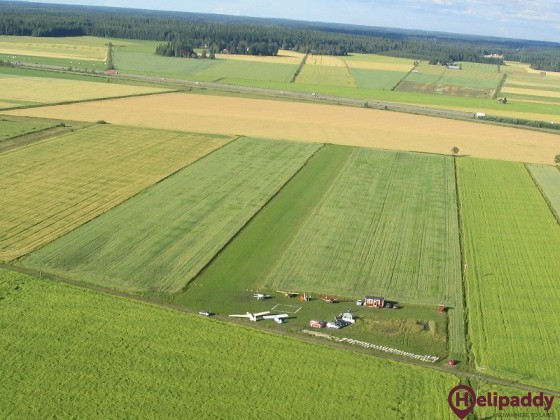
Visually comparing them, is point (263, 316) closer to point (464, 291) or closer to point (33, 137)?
point (464, 291)

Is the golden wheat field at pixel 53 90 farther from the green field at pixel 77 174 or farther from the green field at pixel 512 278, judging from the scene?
the green field at pixel 512 278

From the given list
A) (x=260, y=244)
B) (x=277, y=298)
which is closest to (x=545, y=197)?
(x=260, y=244)

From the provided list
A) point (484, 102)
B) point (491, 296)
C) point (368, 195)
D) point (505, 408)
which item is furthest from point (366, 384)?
point (484, 102)

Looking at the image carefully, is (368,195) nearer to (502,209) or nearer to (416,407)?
(502,209)

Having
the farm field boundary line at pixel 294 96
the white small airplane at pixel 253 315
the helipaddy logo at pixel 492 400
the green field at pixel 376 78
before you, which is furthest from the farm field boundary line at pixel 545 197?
the green field at pixel 376 78

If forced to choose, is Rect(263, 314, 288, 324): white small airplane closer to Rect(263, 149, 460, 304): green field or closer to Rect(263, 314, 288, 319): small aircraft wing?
Rect(263, 314, 288, 319): small aircraft wing
